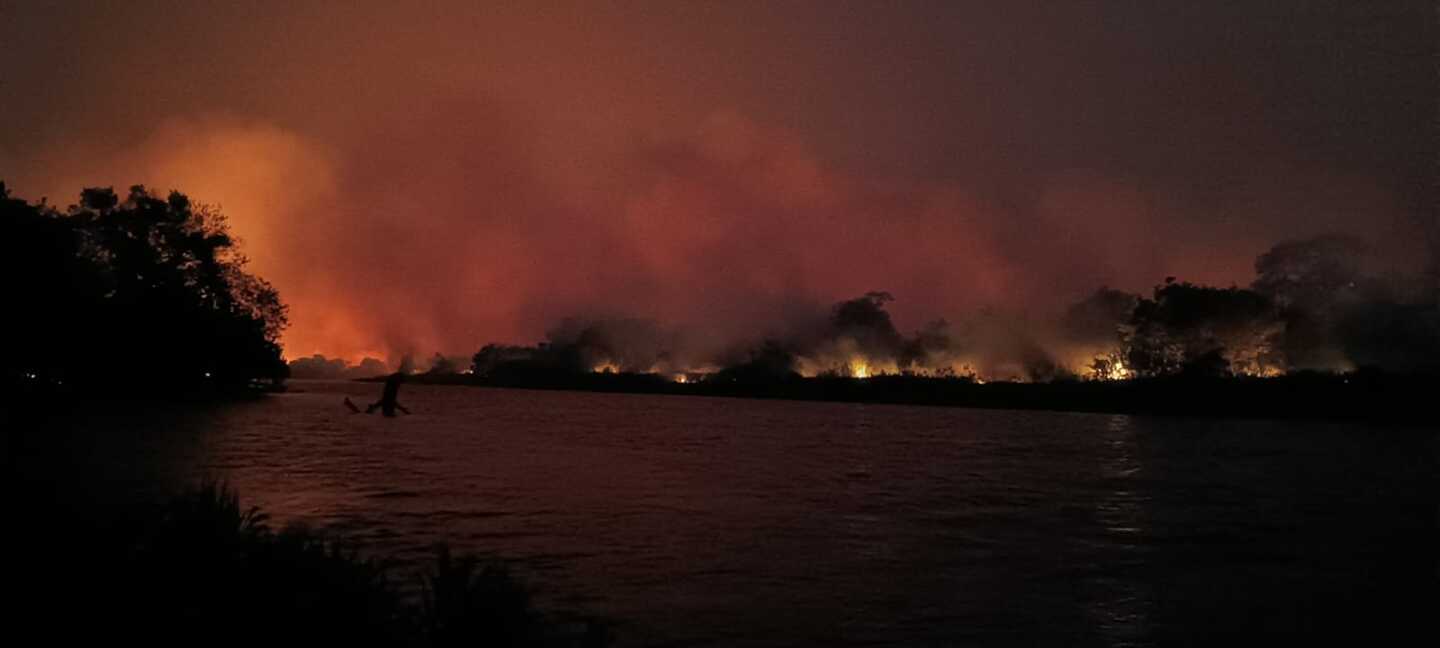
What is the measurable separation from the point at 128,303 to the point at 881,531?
6704 cm

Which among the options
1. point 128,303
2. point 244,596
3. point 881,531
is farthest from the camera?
point 128,303

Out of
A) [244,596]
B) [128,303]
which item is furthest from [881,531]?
[128,303]

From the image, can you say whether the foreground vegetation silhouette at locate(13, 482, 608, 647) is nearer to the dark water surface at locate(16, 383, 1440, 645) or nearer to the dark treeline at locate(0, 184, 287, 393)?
the dark water surface at locate(16, 383, 1440, 645)

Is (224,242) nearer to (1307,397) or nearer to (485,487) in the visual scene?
(485,487)

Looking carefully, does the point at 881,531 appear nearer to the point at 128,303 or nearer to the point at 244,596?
the point at 244,596

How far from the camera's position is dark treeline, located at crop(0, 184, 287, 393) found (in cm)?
4872

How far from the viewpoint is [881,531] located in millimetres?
20391

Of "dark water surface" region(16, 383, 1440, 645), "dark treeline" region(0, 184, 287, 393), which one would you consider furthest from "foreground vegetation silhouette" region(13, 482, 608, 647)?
"dark treeline" region(0, 184, 287, 393)

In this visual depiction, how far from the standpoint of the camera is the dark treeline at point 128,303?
4872cm

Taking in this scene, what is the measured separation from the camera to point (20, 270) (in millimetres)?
46719

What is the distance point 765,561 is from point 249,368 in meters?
82.0

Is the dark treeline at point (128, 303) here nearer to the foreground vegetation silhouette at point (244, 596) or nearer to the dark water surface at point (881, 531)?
the dark water surface at point (881, 531)

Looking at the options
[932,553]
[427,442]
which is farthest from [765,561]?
[427,442]

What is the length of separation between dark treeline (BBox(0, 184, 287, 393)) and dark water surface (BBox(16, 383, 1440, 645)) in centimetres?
997
